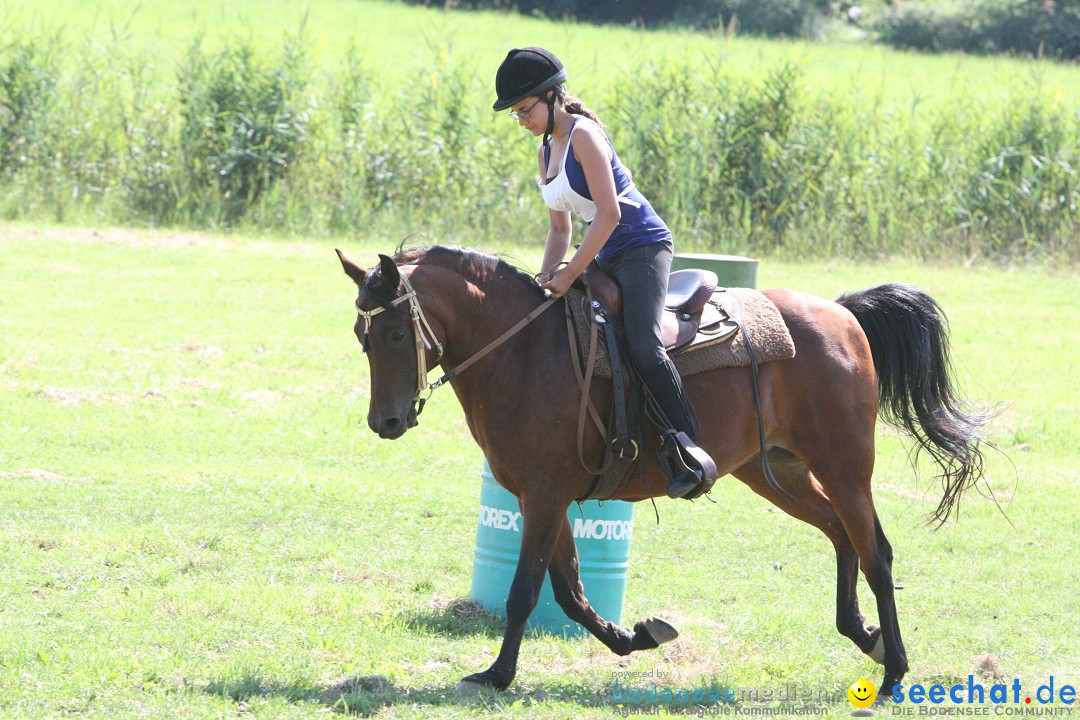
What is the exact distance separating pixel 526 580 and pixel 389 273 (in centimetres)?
145

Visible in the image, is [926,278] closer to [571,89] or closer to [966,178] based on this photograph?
[966,178]

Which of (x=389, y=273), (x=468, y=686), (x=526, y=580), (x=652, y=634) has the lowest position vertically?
(x=468, y=686)

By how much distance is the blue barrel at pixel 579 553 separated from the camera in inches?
252

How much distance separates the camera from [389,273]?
205 inches

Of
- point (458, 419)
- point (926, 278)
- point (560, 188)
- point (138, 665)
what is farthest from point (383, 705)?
point (926, 278)

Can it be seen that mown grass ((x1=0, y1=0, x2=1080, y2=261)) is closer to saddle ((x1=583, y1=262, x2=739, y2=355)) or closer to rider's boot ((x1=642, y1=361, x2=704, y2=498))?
saddle ((x1=583, y1=262, x2=739, y2=355))

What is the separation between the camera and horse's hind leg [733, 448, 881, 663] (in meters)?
6.19

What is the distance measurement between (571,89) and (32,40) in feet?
→ 27.3

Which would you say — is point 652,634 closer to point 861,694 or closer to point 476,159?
point 861,694

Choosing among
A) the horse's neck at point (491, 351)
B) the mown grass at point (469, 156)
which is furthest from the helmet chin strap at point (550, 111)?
the mown grass at point (469, 156)

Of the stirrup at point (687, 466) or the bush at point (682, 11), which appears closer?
the stirrup at point (687, 466)

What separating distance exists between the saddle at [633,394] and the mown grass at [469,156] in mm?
12332

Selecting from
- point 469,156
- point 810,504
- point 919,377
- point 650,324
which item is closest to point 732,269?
point 919,377

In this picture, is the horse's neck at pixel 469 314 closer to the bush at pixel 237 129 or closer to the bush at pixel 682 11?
the bush at pixel 237 129
